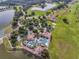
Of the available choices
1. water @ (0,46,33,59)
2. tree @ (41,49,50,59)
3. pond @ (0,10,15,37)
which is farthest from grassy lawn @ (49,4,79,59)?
pond @ (0,10,15,37)

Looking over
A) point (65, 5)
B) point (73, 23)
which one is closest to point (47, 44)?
point (73, 23)

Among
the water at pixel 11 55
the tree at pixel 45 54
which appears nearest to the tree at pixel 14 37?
the water at pixel 11 55

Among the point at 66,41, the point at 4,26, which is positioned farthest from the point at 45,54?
the point at 4,26

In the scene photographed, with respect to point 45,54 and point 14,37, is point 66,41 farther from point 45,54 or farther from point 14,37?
point 14,37

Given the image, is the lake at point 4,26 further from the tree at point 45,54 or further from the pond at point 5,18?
the tree at point 45,54

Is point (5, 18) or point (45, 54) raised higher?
point (5, 18)

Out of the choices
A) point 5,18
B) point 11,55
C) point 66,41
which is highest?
point 5,18

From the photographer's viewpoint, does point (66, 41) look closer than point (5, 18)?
Yes

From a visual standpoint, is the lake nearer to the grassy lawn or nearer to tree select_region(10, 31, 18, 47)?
tree select_region(10, 31, 18, 47)
